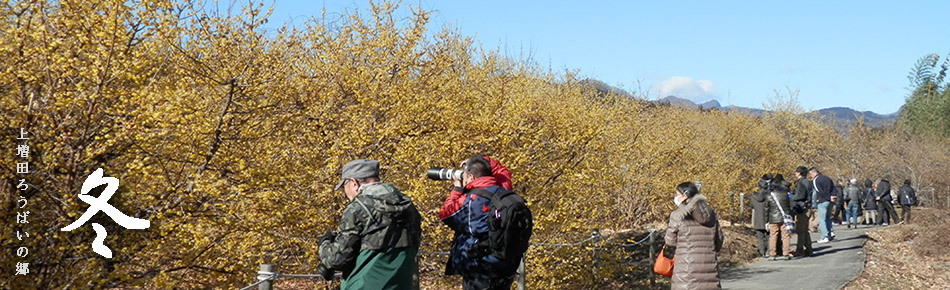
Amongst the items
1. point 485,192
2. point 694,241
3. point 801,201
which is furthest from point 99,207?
point 801,201

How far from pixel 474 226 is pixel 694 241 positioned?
2.83m

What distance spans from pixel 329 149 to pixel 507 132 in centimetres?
252

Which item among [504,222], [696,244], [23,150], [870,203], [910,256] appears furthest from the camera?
[870,203]

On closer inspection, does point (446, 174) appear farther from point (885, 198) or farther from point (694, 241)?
point (885, 198)

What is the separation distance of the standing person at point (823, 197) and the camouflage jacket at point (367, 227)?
45.3 feet

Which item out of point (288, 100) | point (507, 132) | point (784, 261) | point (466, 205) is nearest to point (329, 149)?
point (288, 100)

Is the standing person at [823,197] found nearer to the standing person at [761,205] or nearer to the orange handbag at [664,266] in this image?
the standing person at [761,205]

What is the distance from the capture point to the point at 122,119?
21.8 feet

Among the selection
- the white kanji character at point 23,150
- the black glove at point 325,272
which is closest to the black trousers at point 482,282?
the black glove at point 325,272

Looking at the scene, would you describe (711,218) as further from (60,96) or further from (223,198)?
(60,96)

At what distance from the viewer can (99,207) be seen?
6852 millimetres

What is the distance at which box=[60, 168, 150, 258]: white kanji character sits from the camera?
6.70m

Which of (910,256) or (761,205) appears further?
(910,256)

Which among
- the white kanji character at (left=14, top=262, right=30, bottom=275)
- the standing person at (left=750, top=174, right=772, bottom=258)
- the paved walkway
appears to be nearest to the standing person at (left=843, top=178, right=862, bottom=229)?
the paved walkway
